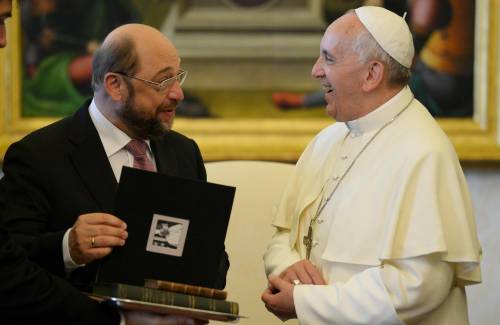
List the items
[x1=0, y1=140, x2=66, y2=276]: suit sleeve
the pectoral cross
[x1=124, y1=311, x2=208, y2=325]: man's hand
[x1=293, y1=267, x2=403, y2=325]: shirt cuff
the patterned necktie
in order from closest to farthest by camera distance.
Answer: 1. [x1=124, y1=311, x2=208, y2=325]: man's hand
2. [x1=293, y1=267, x2=403, y2=325]: shirt cuff
3. [x1=0, y1=140, x2=66, y2=276]: suit sleeve
4. the pectoral cross
5. the patterned necktie

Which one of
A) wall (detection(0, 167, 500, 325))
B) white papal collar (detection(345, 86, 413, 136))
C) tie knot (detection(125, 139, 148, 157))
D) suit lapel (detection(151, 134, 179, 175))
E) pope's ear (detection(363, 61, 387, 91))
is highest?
pope's ear (detection(363, 61, 387, 91))

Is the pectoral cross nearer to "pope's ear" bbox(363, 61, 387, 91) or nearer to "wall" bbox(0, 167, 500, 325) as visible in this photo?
"pope's ear" bbox(363, 61, 387, 91)

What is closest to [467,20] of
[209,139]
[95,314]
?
[209,139]

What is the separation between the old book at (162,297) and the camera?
3.20 metres

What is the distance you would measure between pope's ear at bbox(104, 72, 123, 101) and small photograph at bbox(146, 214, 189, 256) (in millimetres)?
713

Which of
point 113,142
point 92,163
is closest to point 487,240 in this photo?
point 113,142

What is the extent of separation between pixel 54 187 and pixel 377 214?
115 cm

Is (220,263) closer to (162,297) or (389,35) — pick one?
(162,297)

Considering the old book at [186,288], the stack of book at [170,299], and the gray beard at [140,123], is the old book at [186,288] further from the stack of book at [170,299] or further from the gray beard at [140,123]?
the gray beard at [140,123]

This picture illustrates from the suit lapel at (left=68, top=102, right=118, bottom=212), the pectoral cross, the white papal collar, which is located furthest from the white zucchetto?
the suit lapel at (left=68, top=102, right=118, bottom=212)

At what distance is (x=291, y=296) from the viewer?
3.59 meters

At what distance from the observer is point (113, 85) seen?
3965 millimetres

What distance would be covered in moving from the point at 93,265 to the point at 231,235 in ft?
3.38

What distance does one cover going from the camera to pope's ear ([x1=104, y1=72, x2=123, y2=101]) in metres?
3.95
